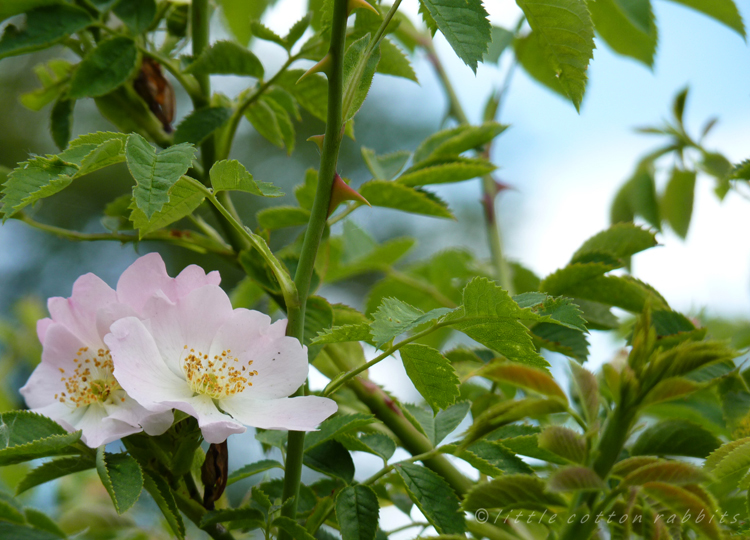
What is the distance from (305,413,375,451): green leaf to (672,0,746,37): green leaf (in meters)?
0.70

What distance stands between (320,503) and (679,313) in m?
0.35

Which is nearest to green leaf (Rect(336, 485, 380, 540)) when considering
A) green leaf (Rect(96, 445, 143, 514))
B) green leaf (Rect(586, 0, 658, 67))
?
green leaf (Rect(96, 445, 143, 514))

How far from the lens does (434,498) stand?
1.52 ft

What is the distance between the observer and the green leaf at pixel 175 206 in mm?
418

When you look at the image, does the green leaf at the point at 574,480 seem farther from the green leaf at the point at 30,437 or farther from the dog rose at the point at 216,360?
the green leaf at the point at 30,437

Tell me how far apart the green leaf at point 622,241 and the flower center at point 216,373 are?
365mm

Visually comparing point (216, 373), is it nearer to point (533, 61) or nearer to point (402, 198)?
point (402, 198)

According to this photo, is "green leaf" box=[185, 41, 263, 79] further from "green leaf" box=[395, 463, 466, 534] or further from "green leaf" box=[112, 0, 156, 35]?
"green leaf" box=[395, 463, 466, 534]

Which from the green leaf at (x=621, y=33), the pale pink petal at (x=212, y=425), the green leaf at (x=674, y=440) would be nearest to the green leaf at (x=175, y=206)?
the pale pink petal at (x=212, y=425)

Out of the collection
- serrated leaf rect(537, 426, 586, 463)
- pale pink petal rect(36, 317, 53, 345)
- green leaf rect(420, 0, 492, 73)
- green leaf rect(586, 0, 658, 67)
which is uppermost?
green leaf rect(586, 0, 658, 67)

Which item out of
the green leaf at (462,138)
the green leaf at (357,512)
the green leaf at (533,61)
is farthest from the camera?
the green leaf at (533,61)

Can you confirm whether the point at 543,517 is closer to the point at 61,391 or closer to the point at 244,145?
the point at 61,391

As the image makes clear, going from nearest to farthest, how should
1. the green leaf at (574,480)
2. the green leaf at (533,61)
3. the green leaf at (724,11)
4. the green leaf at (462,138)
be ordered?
the green leaf at (574,480) → the green leaf at (462,138) → the green leaf at (724,11) → the green leaf at (533,61)

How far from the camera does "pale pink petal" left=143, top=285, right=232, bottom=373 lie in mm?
443
